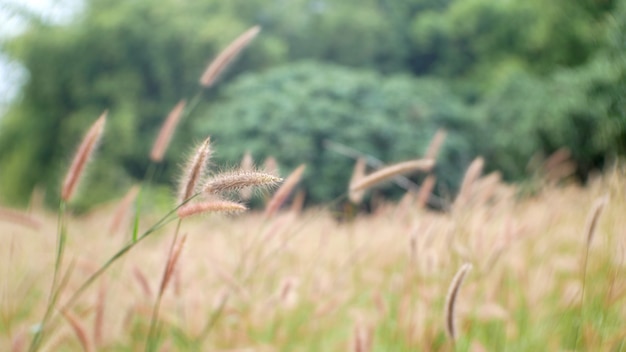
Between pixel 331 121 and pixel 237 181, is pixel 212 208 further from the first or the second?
pixel 331 121

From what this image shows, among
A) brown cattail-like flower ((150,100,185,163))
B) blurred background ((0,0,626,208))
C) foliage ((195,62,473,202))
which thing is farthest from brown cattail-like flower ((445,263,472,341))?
foliage ((195,62,473,202))

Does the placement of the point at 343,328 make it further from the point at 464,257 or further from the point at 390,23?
the point at 390,23

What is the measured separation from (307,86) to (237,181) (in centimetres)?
1345

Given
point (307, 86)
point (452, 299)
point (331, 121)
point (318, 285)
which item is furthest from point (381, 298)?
point (307, 86)

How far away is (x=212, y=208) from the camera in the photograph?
1.98 ft

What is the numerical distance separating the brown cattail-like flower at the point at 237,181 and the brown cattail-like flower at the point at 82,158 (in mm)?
214

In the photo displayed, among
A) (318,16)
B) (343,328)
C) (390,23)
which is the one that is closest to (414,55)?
(390,23)

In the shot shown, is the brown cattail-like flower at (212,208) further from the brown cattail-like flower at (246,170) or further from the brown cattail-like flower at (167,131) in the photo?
the brown cattail-like flower at (167,131)

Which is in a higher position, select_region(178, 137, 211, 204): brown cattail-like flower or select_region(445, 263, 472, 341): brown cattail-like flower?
select_region(178, 137, 211, 204): brown cattail-like flower

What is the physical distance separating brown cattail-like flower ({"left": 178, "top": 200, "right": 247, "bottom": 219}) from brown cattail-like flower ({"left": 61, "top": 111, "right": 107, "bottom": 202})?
0.18 metres

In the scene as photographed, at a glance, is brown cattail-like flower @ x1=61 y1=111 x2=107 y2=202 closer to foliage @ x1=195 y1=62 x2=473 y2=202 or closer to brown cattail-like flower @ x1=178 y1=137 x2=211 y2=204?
brown cattail-like flower @ x1=178 y1=137 x2=211 y2=204

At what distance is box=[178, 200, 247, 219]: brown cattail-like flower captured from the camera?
0.59 metres

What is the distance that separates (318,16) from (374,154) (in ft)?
26.0

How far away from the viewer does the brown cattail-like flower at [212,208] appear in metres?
0.59
